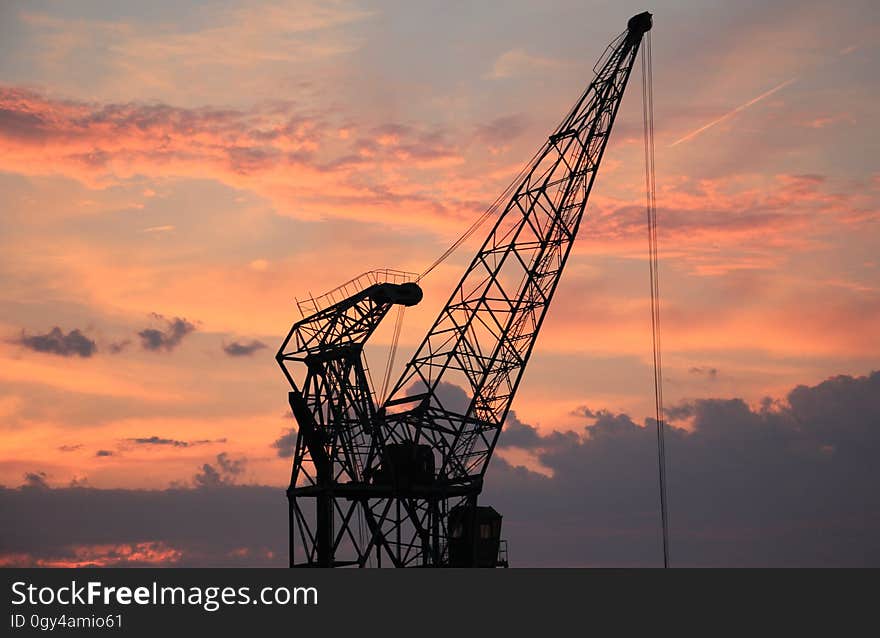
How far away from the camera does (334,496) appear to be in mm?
97562
